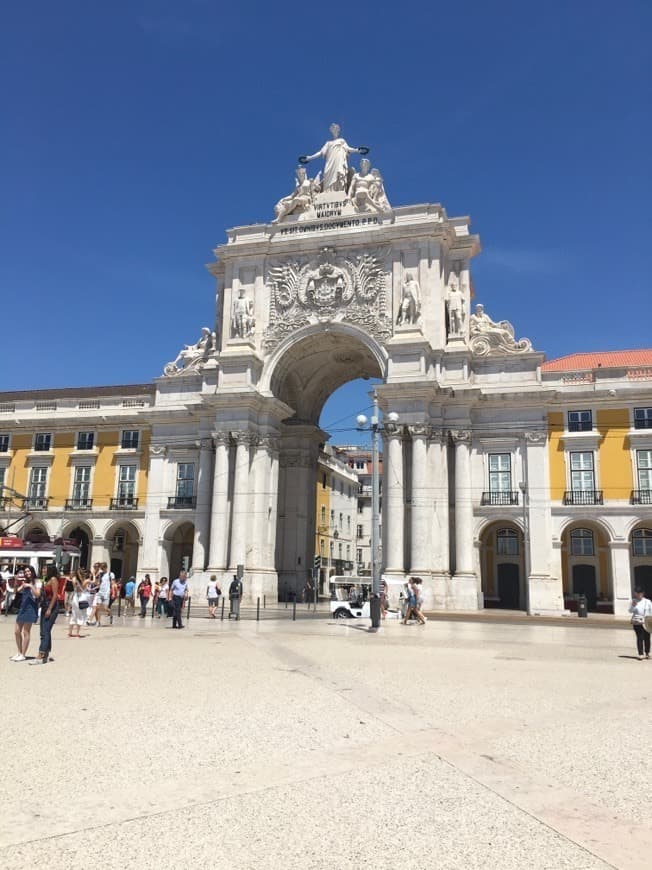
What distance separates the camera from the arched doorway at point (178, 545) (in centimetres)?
4670

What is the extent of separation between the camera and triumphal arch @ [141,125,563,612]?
39.0 m

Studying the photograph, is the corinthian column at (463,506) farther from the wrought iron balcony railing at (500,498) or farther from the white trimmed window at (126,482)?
the white trimmed window at (126,482)

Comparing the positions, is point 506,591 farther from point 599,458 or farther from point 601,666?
point 601,666

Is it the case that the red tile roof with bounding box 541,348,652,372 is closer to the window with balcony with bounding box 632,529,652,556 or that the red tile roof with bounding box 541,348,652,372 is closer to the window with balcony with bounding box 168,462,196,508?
the window with balcony with bounding box 632,529,652,556

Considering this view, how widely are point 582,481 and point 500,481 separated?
14.1 feet

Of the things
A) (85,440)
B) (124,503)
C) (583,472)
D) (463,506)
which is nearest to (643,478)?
(583,472)

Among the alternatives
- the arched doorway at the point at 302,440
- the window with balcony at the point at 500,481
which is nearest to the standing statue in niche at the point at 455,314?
the arched doorway at the point at 302,440

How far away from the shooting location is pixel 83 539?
5350cm

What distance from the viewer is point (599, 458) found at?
3994 cm

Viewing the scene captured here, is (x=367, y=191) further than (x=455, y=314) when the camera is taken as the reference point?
Yes

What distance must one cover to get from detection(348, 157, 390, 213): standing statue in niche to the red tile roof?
47.5 ft

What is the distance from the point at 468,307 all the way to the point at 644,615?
87.9ft

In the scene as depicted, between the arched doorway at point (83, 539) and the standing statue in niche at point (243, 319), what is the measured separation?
17.7 m

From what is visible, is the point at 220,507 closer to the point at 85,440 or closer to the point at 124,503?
the point at 124,503
